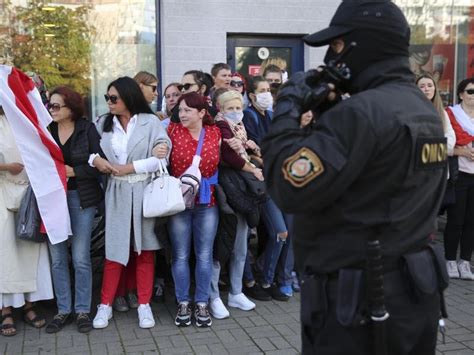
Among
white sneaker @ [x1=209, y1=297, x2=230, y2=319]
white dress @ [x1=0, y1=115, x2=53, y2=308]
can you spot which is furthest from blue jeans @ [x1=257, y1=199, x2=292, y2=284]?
white dress @ [x1=0, y1=115, x2=53, y2=308]

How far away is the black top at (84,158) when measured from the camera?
461 cm

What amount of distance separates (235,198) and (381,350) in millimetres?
2819

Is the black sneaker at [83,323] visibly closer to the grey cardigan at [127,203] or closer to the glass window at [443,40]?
the grey cardigan at [127,203]

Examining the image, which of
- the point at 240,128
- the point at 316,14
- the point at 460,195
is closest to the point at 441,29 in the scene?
the point at 316,14

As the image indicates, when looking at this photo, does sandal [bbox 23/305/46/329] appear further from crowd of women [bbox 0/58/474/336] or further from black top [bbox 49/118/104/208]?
black top [bbox 49/118/104/208]

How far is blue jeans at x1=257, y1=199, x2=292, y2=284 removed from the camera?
5.33m

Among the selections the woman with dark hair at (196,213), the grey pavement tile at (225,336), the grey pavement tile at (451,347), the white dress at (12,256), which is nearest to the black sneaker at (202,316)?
the woman with dark hair at (196,213)

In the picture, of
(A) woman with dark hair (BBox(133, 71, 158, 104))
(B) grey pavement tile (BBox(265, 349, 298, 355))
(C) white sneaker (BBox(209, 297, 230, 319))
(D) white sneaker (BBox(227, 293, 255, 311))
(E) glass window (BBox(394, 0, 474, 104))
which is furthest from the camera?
(E) glass window (BBox(394, 0, 474, 104))

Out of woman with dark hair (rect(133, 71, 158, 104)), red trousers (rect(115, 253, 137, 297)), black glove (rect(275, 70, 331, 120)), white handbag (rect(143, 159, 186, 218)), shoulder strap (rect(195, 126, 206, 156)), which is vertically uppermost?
woman with dark hair (rect(133, 71, 158, 104))

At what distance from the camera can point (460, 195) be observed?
19.7ft

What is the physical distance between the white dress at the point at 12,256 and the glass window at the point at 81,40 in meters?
3.11

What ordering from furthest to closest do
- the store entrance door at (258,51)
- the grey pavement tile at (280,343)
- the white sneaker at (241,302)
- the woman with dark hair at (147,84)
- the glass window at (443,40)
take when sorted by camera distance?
the glass window at (443,40), the store entrance door at (258,51), the woman with dark hair at (147,84), the white sneaker at (241,302), the grey pavement tile at (280,343)

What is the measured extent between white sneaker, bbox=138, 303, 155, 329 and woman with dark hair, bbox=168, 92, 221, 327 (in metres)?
0.21

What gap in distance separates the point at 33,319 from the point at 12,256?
57 centimetres
